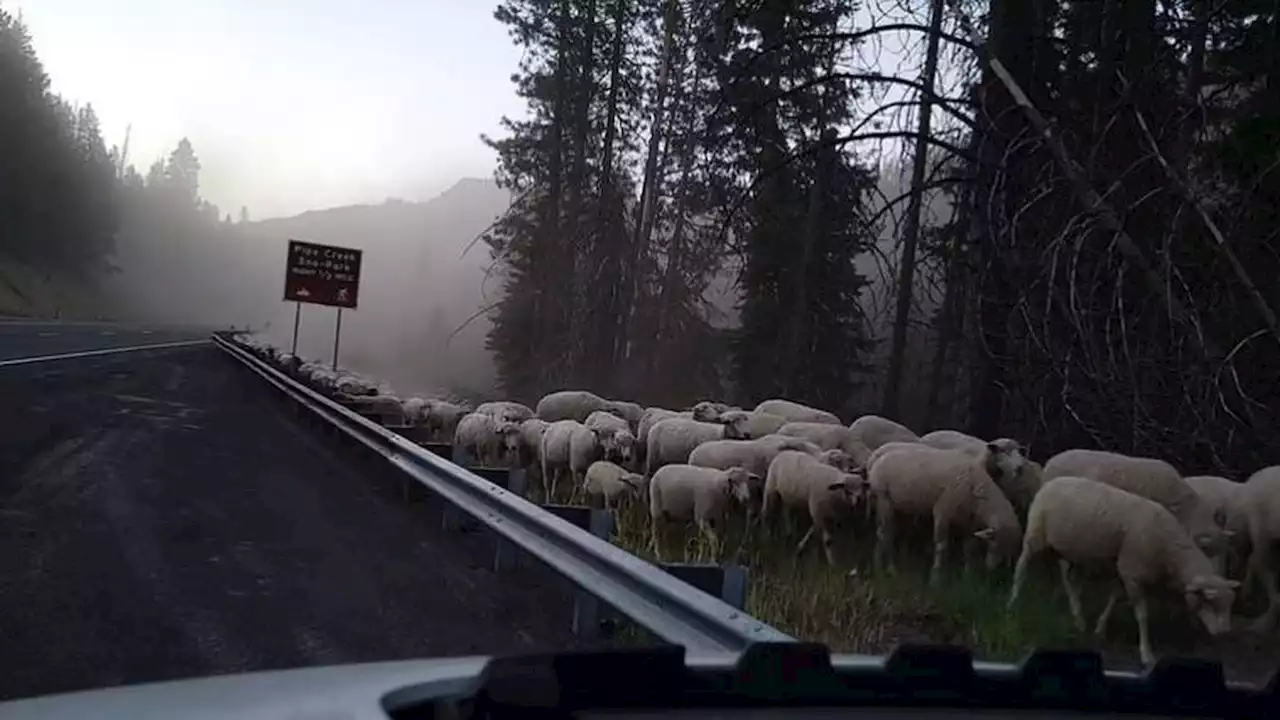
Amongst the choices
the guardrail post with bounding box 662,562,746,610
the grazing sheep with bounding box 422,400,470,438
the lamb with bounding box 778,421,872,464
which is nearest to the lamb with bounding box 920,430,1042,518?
the lamb with bounding box 778,421,872,464

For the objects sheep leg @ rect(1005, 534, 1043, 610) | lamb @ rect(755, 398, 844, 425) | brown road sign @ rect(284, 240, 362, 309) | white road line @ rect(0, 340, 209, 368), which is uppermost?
brown road sign @ rect(284, 240, 362, 309)

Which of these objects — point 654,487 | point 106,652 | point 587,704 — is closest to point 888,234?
point 654,487

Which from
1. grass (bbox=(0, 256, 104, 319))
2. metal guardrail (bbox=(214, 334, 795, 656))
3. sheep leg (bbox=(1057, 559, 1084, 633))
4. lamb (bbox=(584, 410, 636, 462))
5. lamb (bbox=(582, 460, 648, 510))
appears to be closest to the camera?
metal guardrail (bbox=(214, 334, 795, 656))

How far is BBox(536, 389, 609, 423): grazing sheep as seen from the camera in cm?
1591

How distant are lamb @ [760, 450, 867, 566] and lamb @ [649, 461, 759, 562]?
1.03ft

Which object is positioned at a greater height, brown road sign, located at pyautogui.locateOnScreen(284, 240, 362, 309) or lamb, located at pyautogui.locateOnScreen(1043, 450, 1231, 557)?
brown road sign, located at pyautogui.locateOnScreen(284, 240, 362, 309)

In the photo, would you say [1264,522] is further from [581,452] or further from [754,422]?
[754,422]

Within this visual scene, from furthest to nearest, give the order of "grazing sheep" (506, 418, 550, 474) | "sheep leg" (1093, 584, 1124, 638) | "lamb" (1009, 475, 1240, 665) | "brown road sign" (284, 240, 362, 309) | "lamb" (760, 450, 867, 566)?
"brown road sign" (284, 240, 362, 309)
"grazing sheep" (506, 418, 550, 474)
"lamb" (760, 450, 867, 566)
"sheep leg" (1093, 584, 1124, 638)
"lamb" (1009, 475, 1240, 665)

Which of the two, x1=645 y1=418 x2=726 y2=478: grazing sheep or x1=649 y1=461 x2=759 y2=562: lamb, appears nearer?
x1=649 y1=461 x2=759 y2=562: lamb

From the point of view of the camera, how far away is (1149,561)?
6770 millimetres

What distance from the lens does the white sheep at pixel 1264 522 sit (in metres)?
7.69

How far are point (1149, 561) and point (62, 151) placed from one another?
8693 cm

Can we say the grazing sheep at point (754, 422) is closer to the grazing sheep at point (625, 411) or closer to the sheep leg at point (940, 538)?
the grazing sheep at point (625, 411)

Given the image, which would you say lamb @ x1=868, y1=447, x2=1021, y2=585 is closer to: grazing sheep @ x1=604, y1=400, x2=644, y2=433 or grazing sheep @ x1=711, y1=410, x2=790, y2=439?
grazing sheep @ x1=711, y1=410, x2=790, y2=439
